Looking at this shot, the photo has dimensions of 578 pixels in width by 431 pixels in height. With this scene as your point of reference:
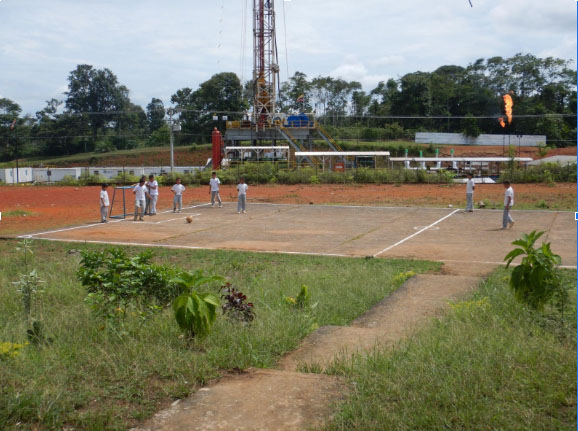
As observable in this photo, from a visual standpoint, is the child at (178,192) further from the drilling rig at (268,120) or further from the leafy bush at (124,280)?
the drilling rig at (268,120)

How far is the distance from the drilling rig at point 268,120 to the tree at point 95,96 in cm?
1818

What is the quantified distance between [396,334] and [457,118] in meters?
71.9

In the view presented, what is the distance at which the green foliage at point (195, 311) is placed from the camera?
244 inches

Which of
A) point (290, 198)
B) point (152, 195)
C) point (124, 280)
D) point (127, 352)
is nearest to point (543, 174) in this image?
point (290, 198)

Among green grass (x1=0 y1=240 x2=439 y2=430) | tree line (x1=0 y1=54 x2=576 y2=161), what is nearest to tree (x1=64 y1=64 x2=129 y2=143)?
tree line (x1=0 y1=54 x2=576 y2=161)

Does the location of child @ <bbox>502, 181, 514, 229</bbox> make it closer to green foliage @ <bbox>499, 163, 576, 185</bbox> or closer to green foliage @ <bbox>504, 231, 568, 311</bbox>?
green foliage @ <bbox>504, 231, 568, 311</bbox>

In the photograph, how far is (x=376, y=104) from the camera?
92.6 m

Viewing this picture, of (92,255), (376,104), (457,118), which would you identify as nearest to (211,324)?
(92,255)

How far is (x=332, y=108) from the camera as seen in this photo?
10331 cm

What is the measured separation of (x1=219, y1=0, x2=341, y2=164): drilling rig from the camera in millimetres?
59625

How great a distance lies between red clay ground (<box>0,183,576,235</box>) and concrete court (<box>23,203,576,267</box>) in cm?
354

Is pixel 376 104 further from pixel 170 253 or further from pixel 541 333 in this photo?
pixel 541 333

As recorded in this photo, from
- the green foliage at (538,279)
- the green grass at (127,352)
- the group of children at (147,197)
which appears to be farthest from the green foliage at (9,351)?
the group of children at (147,197)

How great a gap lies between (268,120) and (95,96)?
25762 mm
